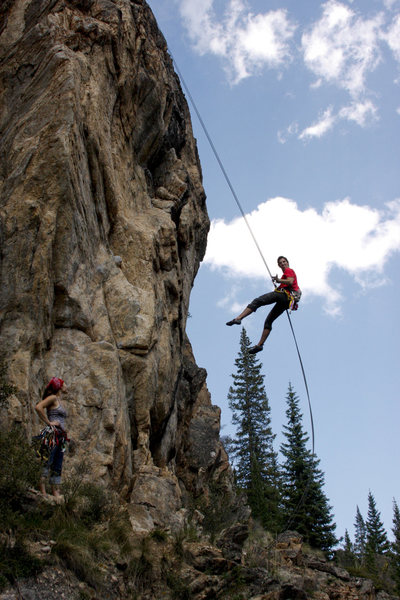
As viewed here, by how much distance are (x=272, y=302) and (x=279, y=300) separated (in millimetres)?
175

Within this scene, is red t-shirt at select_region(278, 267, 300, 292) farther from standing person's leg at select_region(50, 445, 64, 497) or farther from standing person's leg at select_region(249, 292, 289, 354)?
standing person's leg at select_region(50, 445, 64, 497)

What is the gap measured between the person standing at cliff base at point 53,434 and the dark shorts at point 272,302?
17.9ft

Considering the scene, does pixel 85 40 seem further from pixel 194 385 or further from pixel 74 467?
pixel 194 385

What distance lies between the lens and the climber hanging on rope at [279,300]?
12203 millimetres

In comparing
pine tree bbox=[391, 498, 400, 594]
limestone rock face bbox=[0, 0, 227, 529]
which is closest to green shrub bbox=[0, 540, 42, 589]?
limestone rock face bbox=[0, 0, 227, 529]

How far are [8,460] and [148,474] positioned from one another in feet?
16.9

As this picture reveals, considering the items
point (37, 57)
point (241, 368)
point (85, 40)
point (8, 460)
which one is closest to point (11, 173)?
point (37, 57)

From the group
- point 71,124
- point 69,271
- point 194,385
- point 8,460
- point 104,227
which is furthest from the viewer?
point 194,385

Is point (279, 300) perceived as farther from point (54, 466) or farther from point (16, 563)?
point (16, 563)

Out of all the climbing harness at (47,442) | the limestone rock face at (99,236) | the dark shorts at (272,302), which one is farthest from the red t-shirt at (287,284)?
the climbing harness at (47,442)

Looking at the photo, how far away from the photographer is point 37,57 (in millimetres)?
14820

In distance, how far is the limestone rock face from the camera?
10492 millimetres

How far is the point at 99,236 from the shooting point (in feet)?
45.6

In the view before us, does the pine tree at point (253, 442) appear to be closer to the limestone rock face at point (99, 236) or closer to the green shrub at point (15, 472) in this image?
the limestone rock face at point (99, 236)
